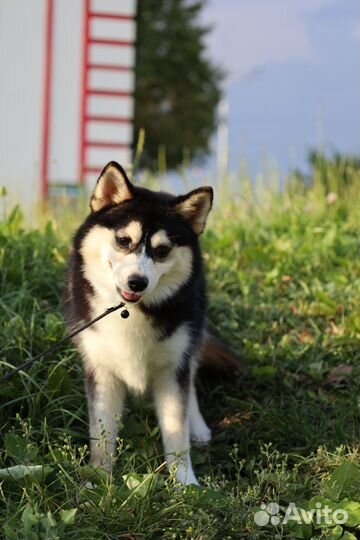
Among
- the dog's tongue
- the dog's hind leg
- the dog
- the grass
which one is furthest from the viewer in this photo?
the dog's hind leg

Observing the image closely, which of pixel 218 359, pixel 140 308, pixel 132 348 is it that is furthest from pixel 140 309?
pixel 218 359

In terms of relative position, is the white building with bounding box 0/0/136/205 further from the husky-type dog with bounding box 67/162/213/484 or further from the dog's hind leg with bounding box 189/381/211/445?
the husky-type dog with bounding box 67/162/213/484

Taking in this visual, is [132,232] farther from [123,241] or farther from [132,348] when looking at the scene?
[132,348]

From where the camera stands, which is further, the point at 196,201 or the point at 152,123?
the point at 152,123

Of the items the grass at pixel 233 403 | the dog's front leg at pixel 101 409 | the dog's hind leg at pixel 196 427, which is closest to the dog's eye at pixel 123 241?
the dog's front leg at pixel 101 409

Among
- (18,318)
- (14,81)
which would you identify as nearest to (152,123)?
(14,81)

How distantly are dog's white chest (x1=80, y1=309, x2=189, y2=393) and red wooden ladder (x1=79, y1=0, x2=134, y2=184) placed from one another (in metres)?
10.3

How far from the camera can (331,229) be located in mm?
7234

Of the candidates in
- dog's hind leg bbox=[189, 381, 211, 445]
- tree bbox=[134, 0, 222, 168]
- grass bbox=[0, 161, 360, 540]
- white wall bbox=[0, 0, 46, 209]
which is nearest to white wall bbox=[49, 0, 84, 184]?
white wall bbox=[0, 0, 46, 209]

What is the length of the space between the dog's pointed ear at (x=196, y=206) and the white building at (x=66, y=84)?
32.2 feet

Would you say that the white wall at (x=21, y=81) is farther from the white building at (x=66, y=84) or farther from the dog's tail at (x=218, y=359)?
the dog's tail at (x=218, y=359)

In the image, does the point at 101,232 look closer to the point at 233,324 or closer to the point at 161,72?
the point at 233,324

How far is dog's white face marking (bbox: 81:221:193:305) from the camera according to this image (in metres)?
3.64

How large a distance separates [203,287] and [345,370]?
1.17 meters
